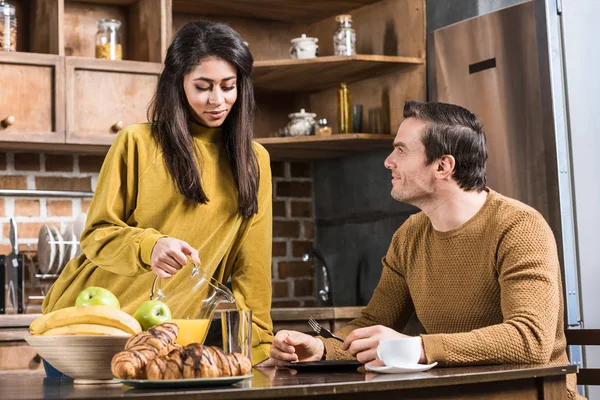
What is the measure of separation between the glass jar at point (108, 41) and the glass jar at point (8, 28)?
0.30 metres

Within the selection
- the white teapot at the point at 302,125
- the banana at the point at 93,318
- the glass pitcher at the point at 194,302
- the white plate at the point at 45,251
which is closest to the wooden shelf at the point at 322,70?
the white teapot at the point at 302,125

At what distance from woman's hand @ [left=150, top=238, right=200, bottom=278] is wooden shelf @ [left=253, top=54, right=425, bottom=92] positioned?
1.89 m

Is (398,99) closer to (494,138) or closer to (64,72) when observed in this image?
(494,138)

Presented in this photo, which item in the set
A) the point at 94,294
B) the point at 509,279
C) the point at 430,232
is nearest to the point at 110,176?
the point at 94,294

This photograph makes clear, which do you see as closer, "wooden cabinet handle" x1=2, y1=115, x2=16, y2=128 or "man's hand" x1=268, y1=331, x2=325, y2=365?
"man's hand" x1=268, y1=331, x2=325, y2=365

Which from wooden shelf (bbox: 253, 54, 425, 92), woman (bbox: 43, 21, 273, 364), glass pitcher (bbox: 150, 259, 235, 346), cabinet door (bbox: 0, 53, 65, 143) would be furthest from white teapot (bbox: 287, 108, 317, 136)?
glass pitcher (bbox: 150, 259, 235, 346)

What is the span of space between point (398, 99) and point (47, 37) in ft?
4.37

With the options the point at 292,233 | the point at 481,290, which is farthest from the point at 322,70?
the point at 481,290

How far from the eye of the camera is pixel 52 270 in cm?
339

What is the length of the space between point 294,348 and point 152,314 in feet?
1.38

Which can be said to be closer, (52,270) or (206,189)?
(206,189)

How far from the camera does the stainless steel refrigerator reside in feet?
9.58

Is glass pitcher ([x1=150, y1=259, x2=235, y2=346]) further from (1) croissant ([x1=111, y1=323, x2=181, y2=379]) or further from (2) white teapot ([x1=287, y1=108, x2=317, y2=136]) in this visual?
(2) white teapot ([x1=287, y1=108, x2=317, y2=136])

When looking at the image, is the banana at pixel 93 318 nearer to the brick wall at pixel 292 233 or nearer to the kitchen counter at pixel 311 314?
the kitchen counter at pixel 311 314
